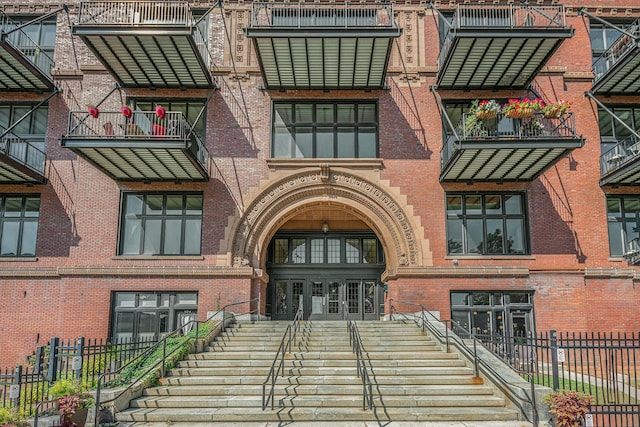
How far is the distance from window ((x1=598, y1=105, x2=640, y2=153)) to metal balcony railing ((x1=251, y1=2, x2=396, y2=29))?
356 inches

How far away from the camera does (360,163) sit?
18.8 m

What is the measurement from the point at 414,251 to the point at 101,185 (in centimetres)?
1151

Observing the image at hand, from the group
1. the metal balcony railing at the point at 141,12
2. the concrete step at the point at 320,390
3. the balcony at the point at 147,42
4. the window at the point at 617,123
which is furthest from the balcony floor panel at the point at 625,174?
the metal balcony railing at the point at 141,12

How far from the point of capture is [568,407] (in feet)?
30.2

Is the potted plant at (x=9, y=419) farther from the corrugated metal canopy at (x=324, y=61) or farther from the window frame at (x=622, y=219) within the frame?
the window frame at (x=622, y=219)

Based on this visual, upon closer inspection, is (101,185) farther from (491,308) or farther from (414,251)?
(491,308)

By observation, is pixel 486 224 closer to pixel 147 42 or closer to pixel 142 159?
pixel 142 159

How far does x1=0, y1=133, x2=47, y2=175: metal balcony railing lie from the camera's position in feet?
60.5

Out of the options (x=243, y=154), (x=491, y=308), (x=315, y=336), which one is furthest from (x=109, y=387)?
(x=491, y=308)

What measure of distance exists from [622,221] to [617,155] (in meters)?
2.43

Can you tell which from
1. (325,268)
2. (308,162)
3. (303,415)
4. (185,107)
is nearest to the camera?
(303,415)

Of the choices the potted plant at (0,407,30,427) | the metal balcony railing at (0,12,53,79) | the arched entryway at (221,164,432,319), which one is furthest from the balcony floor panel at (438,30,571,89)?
the potted plant at (0,407,30,427)

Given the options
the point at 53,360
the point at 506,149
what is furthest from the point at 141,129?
the point at 506,149

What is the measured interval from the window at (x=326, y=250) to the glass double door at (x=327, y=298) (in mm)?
833
